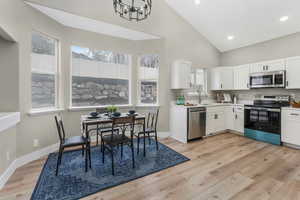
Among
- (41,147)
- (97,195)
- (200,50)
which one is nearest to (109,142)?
(97,195)

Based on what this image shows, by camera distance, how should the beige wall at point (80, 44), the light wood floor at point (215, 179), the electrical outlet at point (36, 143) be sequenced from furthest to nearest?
the electrical outlet at point (36, 143)
the beige wall at point (80, 44)
the light wood floor at point (215, 179)

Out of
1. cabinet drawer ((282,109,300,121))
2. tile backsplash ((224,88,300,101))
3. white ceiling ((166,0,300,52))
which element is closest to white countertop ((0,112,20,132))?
white ceiling ((166,0,300,52))

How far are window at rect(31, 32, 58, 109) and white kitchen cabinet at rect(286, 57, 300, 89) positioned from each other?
5629 mm

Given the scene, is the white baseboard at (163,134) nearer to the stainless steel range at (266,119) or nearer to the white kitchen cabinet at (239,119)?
the white kitchen cabinet at (239,119)

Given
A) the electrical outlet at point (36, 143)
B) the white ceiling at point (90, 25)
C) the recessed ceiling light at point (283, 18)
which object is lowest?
the electrical outlet at point (36, 143)

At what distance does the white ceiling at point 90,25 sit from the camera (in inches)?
107

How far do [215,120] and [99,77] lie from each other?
3.62 metres

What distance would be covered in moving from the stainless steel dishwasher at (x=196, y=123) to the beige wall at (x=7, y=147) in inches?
139

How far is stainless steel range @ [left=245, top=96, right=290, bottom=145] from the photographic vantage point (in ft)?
11.0

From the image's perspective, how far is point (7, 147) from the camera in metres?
2.08

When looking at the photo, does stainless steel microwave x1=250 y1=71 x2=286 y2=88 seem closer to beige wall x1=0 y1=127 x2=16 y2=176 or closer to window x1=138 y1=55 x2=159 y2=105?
window x1=138 y1=55 x2=159 y2=105

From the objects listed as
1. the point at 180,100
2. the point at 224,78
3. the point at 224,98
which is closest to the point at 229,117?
the point at 224,98

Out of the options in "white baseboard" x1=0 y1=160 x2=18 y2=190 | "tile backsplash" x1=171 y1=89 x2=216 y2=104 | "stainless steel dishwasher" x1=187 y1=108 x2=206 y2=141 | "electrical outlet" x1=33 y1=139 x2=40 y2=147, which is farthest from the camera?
"tile backsplash" x1=171 y1=89 x2=216 y2=104

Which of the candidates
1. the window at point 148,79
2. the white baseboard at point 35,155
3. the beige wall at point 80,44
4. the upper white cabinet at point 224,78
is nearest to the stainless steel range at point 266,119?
the upper white cabinet at point 224,78
